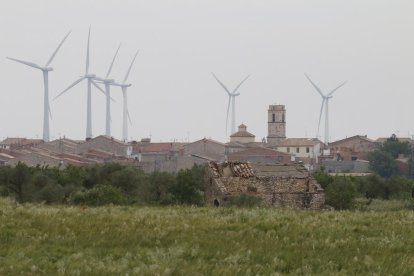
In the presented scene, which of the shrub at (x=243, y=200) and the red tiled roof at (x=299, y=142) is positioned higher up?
the red tiled roof at (x=299, y=142)

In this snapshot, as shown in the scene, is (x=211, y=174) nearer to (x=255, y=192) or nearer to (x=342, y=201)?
(x=255, y=192)

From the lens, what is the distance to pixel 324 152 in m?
174

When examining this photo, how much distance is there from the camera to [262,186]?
41.8 m

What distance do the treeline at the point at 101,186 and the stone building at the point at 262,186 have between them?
4012 mm

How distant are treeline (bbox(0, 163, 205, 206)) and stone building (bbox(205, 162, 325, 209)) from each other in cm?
401

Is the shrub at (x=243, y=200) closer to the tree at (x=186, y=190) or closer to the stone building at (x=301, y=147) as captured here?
the tree at (x=186, y=190)

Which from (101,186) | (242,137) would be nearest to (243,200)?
(101,186)

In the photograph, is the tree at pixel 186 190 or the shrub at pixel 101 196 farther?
the tree at pixel 186 190

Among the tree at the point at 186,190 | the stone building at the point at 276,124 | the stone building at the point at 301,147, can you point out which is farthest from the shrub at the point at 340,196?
the stone building at the point at 276,124

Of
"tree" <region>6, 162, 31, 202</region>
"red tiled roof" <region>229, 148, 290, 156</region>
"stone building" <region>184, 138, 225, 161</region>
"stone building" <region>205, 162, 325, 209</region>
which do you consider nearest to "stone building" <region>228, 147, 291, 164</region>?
"red tiled roof" <region>229, 148, 290, 156</region>

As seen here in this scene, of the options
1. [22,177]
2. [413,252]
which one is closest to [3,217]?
[413,252]

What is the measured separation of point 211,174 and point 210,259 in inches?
1182

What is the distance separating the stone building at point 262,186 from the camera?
40844 millimetres

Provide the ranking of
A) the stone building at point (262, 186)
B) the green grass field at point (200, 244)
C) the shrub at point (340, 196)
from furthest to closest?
the shrub at point (340, 196) < the stone building at point (262, 186) < the green grass field at point (200, 244)
